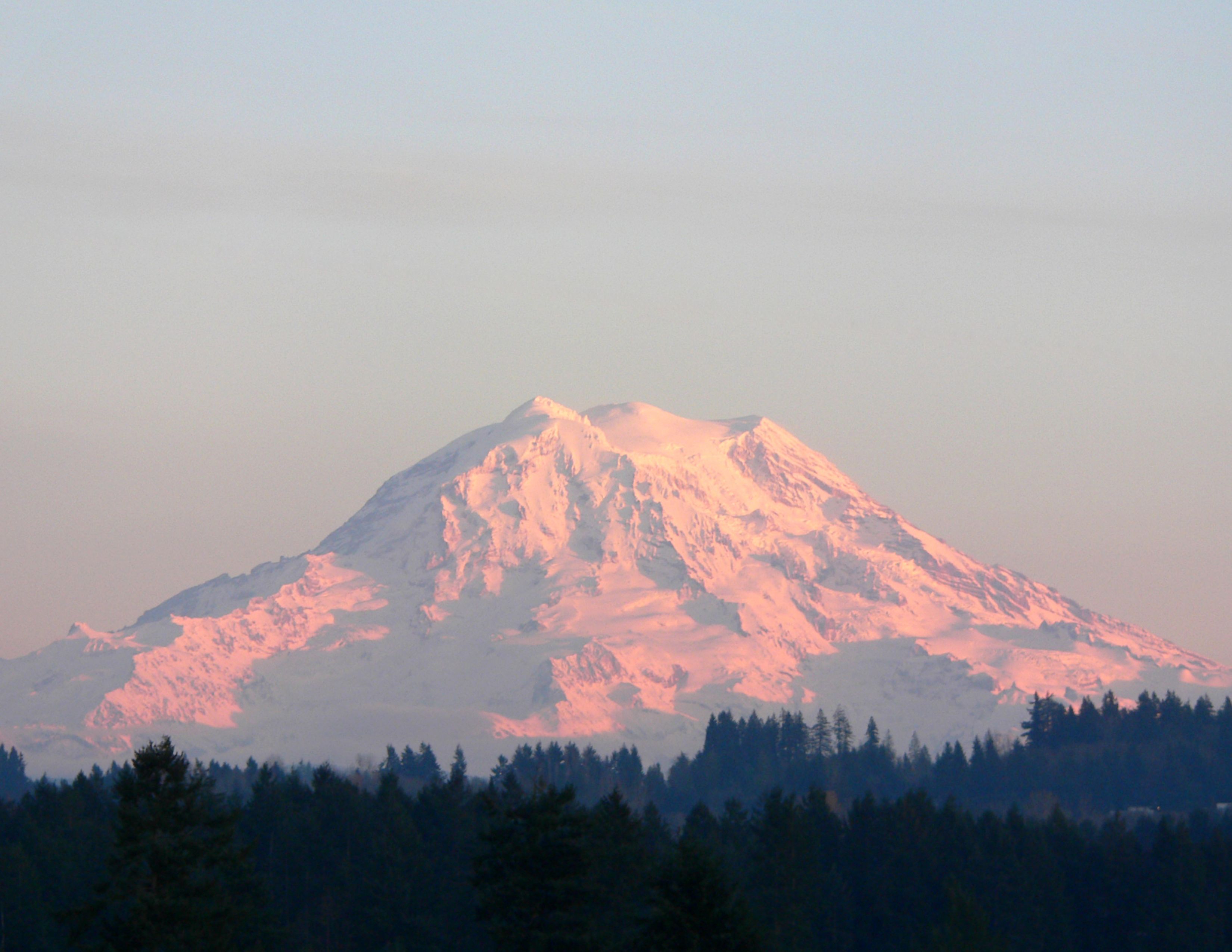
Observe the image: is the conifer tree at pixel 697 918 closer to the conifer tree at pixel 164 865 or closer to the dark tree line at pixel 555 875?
the dark tree line at pixel 555 875

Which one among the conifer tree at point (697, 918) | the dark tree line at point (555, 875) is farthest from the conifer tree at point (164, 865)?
the conifer tree at point (697, 918)

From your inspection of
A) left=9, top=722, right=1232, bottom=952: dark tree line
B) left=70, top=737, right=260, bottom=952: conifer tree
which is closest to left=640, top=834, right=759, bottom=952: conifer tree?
A: left=9, top=722, right=1232, bottom=952: dark tree line

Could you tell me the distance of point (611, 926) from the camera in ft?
222

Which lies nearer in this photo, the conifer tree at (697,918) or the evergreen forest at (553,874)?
the conifer tree at (697,918)

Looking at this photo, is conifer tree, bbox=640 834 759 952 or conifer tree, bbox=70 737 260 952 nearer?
conifer tree, bbox=640 834 759 952

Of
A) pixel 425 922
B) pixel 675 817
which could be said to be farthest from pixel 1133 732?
pixel 425 922

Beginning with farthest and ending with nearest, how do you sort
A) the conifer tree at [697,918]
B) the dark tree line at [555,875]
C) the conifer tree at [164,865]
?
the dark tree line at [555,875], the conifer tree at [164,865], the conifer tree at [697,918]

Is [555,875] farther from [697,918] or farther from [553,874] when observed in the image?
[697,918]

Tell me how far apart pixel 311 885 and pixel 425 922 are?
10.9 meters

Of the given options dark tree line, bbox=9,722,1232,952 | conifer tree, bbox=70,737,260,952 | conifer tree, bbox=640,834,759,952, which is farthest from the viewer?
dark tree line, bbox=9,722,1232,952

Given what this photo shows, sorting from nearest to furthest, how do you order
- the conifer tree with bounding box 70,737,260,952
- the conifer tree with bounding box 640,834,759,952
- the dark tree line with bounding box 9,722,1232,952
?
1. the conifer tree with bounding box 640,834,759,952
2. the conifer tree with bounding box 70,737,260,952
3. the dark tree line with bounding box 9,722,1232,952

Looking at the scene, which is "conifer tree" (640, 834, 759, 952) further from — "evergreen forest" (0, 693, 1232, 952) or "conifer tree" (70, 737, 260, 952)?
"conifer tree" (70, 737, 260, 952)

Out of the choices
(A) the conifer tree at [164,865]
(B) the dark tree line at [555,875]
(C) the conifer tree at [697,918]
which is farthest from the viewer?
(B) the dark tree line at [555,875]

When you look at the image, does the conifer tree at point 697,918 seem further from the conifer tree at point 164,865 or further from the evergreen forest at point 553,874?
the conifer tree at point 164,865
